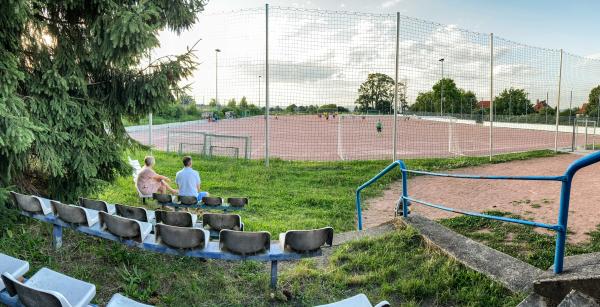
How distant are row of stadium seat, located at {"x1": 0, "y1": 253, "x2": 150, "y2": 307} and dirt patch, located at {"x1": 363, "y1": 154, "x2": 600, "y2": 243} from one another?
5.40m

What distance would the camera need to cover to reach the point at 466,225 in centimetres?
642

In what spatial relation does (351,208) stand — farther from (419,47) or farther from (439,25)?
(439,25)

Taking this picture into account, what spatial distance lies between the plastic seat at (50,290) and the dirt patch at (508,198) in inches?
213

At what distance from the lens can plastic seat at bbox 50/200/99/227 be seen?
4152 mm

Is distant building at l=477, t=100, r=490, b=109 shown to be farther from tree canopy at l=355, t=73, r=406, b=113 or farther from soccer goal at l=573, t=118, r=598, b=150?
tree canopy at l=355, t=73, r=406, b=113

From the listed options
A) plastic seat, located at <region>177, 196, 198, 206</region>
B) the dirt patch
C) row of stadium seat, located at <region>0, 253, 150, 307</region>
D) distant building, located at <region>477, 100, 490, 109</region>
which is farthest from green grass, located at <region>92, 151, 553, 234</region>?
row of stadium seat, located at <region>0, 253, 150, 307</region>

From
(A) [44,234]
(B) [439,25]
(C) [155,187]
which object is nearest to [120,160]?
(A) [44,234]

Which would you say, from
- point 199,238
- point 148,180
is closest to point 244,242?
point 199,238

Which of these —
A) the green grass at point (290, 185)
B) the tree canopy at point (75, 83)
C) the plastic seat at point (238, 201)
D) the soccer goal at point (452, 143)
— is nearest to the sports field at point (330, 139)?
the soccer goal at point (452, 143)

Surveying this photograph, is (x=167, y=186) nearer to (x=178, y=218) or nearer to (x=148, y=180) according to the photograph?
(x=148, y=180)

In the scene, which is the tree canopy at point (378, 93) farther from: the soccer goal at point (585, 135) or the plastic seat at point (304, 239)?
the plastic seat at point (304, 239)

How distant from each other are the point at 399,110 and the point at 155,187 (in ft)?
25.5

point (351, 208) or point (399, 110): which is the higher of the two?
point (399, 110)

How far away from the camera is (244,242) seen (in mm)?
3824
